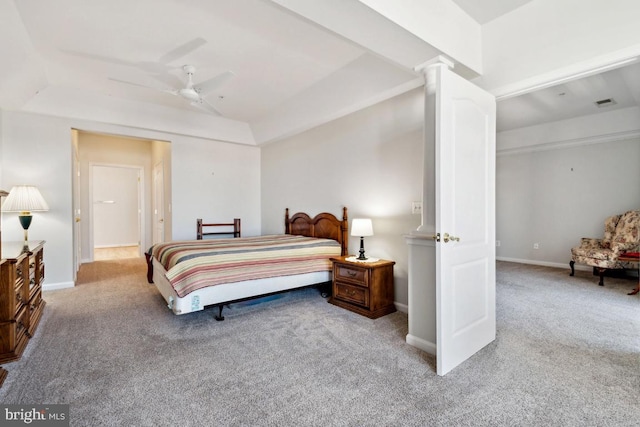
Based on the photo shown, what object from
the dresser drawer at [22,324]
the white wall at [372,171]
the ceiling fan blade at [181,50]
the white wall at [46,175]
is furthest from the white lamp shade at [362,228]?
the white wall at [46,175]

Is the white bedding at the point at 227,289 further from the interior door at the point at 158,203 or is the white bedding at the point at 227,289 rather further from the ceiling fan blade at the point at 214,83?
the interior door at the point at 158,203

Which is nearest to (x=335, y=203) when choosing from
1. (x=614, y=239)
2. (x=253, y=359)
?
(x=253, y=359)

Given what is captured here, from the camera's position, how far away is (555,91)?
4.23 meters

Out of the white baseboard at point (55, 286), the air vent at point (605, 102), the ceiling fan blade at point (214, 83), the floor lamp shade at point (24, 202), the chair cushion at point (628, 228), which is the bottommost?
the white baseboard at point (55, 286)

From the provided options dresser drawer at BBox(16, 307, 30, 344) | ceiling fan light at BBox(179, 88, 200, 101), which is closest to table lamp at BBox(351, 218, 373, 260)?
ceiling fan light at BBox(179, 88, 200, 101)

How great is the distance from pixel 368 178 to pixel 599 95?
3746mm

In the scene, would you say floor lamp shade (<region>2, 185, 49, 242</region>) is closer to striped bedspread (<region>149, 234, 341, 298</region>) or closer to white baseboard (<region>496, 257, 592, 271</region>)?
striped bedspread (<region>149, 234, 341, 298</region>)

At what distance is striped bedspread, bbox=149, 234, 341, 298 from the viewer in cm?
292

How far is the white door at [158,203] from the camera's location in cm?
619

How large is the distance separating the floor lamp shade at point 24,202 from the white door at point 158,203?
2.40 metres

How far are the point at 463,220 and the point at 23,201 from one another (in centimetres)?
490

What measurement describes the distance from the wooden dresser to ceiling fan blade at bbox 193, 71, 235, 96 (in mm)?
2246

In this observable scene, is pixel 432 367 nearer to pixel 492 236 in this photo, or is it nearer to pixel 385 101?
pixel 492 236

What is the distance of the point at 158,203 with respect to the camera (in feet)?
21.7
